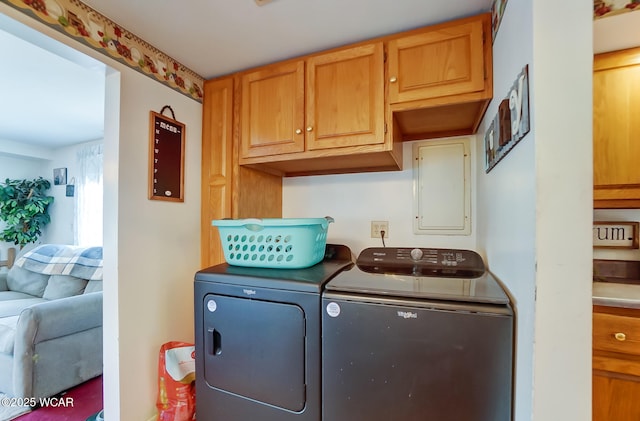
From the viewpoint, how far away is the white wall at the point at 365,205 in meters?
1.67

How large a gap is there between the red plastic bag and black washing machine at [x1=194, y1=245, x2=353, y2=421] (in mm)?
260

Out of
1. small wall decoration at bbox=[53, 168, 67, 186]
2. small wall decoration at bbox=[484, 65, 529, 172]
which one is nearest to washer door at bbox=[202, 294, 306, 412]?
small wall decoration at bbox=[484, 65, 529, 172]

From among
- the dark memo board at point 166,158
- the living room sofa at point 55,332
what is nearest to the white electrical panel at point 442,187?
the dark memo board at point 166,158

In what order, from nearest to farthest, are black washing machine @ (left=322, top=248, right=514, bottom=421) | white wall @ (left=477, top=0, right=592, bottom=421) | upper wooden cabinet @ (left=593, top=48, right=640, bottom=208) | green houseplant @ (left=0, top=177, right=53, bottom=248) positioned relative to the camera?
1. white wall @ (left=477, top=0, right=592, bottom=421)
2. black washing machine @ (left=322, top=248, right=514, bottom=421)
3. upper wooden cabinet @ (left=593, top=48, right=640, bottom=208)
4. green houseplant @ (left=0, top=177, right=53, bottom=248)

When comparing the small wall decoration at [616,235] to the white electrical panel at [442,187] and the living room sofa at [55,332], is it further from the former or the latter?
the living room sofa at [55,332]

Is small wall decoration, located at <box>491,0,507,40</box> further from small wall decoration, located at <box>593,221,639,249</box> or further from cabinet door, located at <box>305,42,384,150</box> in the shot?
small wall decoration, located at <box>593,221,639,249</box>

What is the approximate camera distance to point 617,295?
1.07 metres

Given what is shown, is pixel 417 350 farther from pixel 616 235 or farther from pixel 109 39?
pixel 109 39

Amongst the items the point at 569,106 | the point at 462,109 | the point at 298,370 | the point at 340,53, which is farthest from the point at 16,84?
the point at 569,106

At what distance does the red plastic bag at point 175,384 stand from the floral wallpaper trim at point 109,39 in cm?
156

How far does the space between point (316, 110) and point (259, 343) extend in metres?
1.20

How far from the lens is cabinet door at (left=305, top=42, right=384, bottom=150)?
1325 millimetres

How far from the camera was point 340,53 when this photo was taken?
140cm

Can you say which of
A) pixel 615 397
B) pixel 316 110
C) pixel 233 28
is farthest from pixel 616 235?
pixel 233 28
